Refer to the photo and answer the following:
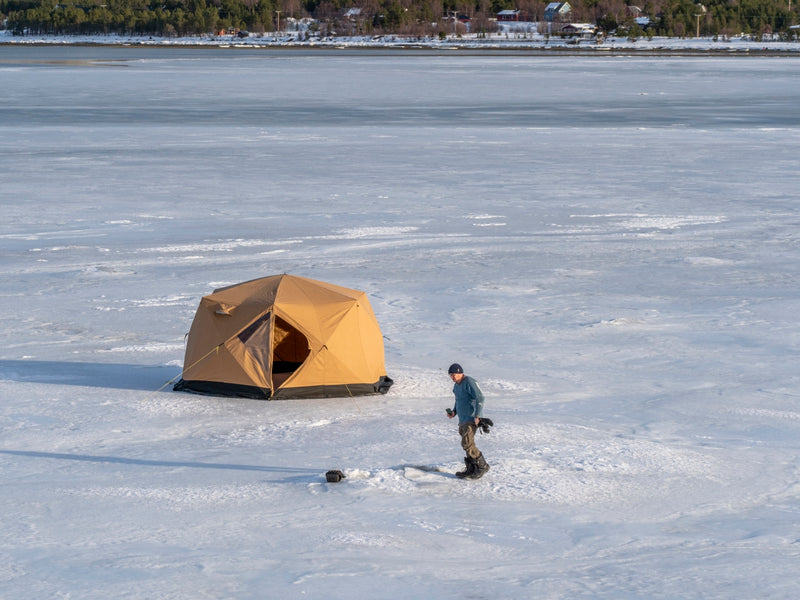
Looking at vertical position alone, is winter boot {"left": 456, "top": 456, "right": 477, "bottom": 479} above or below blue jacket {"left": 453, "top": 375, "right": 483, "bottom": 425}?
below

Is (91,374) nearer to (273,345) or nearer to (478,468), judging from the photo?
(273,345)

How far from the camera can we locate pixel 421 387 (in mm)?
11383

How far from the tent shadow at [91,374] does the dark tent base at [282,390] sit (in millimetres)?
346

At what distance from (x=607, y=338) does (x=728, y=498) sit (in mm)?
4544

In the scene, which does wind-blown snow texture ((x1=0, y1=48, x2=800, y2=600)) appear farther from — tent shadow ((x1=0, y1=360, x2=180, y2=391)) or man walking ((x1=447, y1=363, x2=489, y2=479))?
man walking ((x1=447, y1=363, x2=489, y2=479))

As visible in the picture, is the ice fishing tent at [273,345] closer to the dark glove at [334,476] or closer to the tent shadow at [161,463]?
the tent shadow at [161,463]

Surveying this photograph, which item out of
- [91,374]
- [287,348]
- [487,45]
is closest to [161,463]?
[91,374]

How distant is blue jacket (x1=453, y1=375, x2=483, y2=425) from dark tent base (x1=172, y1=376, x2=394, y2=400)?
2.36 metres

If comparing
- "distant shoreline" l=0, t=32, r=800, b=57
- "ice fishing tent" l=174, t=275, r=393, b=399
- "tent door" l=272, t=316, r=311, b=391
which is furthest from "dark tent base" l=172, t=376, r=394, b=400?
"distant shoreline" l=0, t=32, r=800, b=57

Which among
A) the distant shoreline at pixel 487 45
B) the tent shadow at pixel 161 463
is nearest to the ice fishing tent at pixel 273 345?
the tent shadow at pixel 161 463

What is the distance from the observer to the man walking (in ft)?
29.1

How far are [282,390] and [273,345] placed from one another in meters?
0.64

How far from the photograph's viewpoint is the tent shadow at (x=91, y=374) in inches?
451

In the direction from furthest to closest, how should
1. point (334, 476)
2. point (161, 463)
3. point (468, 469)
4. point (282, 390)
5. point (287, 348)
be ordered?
point (287, 348) < point (282, 390) < point (161, 463) < point (468, 469) < point (334, 476)
